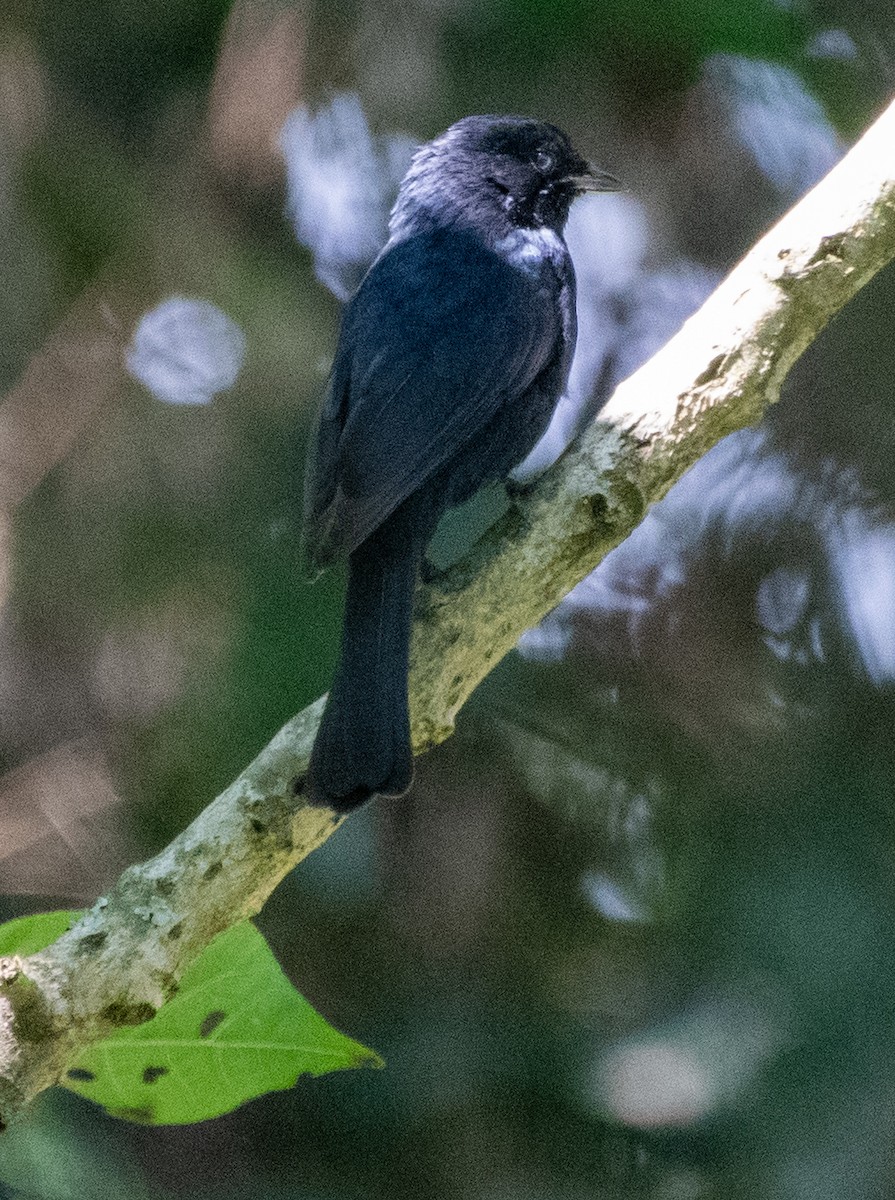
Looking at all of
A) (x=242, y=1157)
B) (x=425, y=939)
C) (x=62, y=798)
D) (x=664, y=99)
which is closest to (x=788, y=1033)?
(x=425, y=939)

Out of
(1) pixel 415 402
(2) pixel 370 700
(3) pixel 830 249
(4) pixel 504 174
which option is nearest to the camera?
(2) pixel 370 700

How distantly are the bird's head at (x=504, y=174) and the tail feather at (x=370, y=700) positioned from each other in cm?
116

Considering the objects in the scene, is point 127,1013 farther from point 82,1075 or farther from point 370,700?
point 370,700

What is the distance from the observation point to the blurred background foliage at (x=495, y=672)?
10.5 ft

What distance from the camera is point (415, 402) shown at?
2811 mm

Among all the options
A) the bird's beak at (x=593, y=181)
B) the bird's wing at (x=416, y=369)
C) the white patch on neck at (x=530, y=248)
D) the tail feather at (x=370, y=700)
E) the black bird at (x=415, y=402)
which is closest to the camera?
the tail feather at (x=370, y=700)

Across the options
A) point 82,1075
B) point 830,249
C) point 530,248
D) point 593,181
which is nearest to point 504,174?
point 593,181

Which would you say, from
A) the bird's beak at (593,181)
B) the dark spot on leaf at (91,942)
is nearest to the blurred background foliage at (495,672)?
the bird's beak at (593,181)

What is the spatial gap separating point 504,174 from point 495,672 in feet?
4.20

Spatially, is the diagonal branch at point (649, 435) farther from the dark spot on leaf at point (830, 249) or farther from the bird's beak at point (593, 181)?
the bird's beak at point (593, 181)

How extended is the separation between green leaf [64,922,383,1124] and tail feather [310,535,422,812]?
0.28 m

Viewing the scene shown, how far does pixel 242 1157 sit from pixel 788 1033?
1300 mm

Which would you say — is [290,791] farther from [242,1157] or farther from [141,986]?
[242,1157]

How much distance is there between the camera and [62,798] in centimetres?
331
